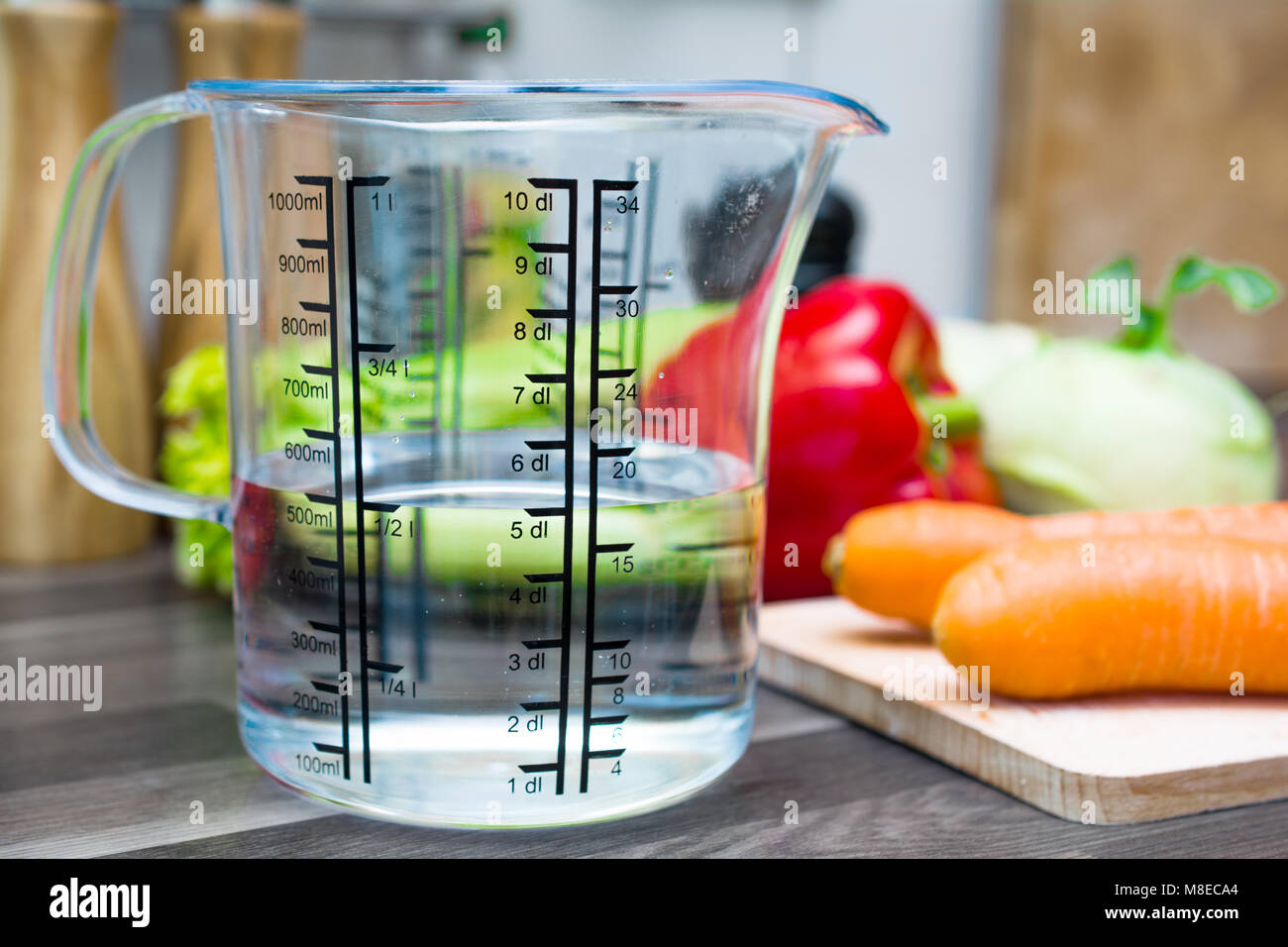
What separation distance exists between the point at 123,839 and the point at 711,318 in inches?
10.8

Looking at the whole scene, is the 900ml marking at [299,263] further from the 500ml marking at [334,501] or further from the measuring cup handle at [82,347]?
the measuring cup handle at [82,347]

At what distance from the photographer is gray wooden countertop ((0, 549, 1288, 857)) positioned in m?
0.46

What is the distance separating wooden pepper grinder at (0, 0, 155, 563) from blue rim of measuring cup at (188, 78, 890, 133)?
0.48 metres

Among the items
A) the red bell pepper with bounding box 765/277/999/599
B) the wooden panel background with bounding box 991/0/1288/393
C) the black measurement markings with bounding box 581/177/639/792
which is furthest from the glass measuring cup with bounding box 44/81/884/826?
the wooden panel background with bounding box 991/0/1288/393

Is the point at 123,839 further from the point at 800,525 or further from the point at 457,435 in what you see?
the point at 800,525

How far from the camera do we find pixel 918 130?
5.52 ft

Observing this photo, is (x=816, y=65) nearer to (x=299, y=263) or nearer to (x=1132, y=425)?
(x=1132, y=425)

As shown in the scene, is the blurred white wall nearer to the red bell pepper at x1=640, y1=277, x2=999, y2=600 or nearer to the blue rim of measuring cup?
the red bell pepper at x1=640, y1=277, x2=999, y2=600

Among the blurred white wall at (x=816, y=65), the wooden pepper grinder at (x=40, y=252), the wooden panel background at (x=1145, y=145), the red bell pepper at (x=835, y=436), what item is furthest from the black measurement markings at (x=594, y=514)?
the wooden panel background at (x=1145, y=145)

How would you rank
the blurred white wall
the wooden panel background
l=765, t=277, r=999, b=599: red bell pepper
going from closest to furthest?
l=765, t=277, r=999, b=599: red bell pepper, the blurred white wall, the wooden panel background

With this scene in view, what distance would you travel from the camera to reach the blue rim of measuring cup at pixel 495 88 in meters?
0.39

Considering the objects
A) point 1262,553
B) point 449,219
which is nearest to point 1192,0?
point 1262,553

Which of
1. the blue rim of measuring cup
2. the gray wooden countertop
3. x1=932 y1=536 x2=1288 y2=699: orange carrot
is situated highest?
the blue rim of measuring cup

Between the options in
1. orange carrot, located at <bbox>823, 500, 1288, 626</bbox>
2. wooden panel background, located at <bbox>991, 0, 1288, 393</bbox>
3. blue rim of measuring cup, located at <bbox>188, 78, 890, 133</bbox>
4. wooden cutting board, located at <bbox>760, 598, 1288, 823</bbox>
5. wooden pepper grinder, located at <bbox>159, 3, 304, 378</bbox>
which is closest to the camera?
blue rim of measuring cup, located at <bbox>188, 78, 890, 133</bbox>
